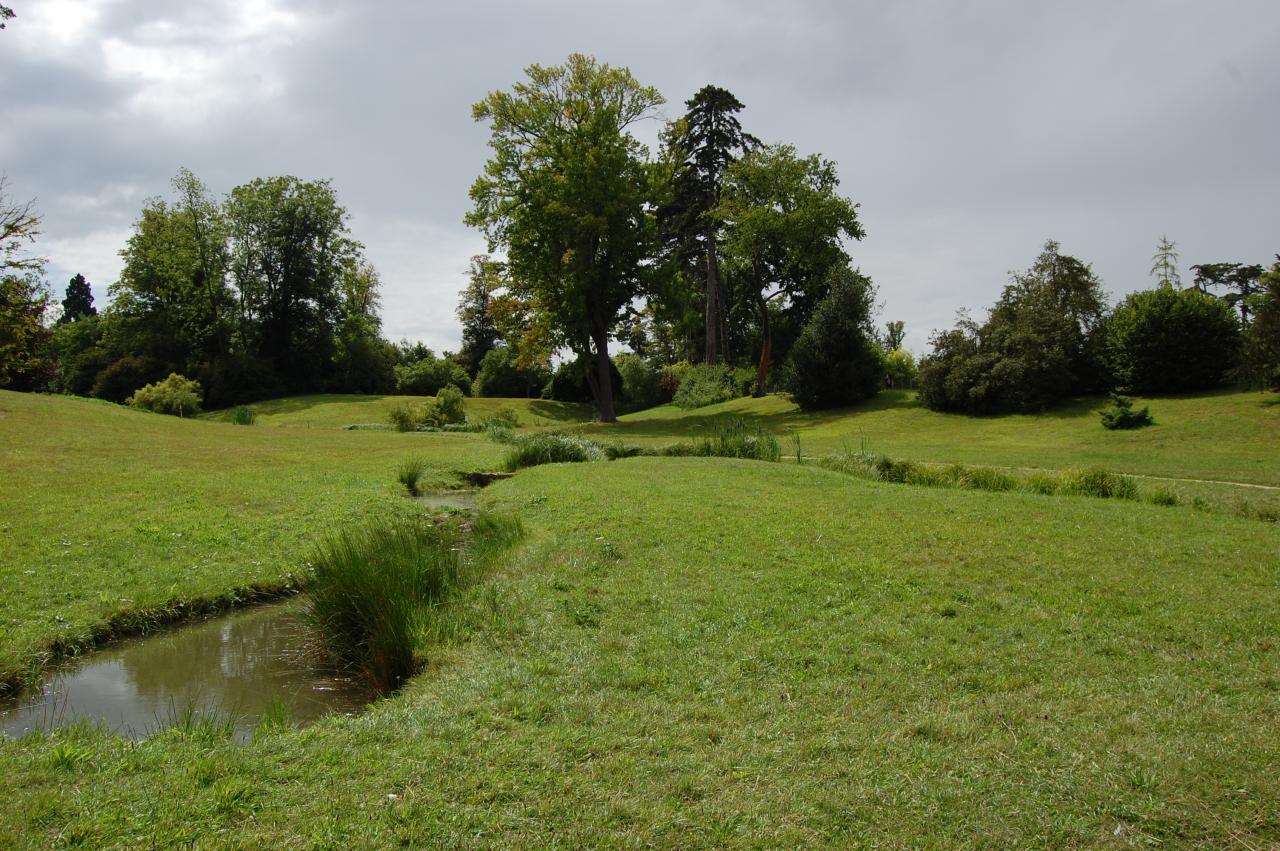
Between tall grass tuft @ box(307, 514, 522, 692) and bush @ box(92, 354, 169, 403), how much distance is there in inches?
1934

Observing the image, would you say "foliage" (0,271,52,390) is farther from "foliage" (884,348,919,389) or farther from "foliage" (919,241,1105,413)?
"foliage" (884,348,919,389)

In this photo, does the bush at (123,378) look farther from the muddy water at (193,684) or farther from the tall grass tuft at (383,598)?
the muddy water at (193,684)

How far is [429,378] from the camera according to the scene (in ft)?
193

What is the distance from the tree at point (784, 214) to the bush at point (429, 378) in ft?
85.8

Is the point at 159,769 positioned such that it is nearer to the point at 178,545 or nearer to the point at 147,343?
the point at 178,545

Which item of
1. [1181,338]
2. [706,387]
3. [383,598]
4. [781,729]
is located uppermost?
[1181,338]

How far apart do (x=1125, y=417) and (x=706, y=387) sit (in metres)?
23.6

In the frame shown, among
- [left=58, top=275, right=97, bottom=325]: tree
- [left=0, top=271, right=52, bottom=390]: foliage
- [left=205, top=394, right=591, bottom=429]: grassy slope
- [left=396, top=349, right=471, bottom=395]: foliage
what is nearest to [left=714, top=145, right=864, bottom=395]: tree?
[left=205, top=394, right=591, bottom=429]: grassy slope

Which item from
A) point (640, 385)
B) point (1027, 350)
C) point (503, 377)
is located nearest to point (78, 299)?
point (503, 377)

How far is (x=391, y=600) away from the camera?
639 cm

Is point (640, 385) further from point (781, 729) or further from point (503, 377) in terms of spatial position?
point (781, 729)

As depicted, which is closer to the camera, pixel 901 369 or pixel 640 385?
pixel 901 369

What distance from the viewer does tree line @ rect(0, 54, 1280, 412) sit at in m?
28.2

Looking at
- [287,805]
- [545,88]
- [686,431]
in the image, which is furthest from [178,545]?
[545,88]
